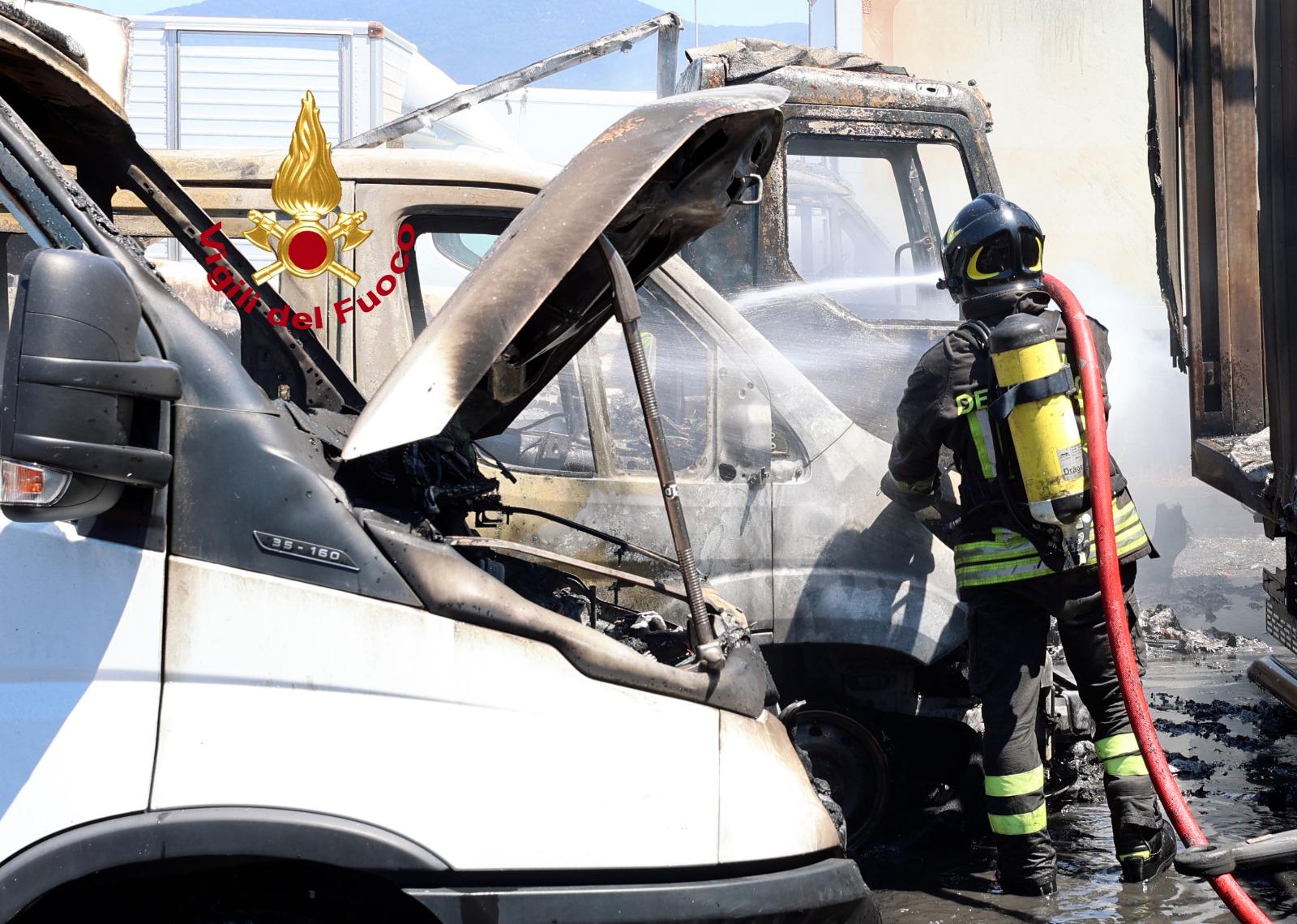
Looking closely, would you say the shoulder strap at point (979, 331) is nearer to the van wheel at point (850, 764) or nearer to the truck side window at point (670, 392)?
the truck side window at point (670, 392)

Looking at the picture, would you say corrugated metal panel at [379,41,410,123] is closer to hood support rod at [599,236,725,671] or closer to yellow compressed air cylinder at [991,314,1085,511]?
yellow compressed air cylinder at [991,314,1085,511]

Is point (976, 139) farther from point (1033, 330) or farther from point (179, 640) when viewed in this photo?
point (179, 640)

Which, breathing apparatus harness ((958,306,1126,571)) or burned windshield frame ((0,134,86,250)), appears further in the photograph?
breathing apparatus harness ((958,306,1126,571))

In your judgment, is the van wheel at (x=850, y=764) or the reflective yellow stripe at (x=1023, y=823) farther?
the van wheel at (x=850, y=764)

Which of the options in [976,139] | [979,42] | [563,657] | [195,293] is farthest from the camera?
[979,42]

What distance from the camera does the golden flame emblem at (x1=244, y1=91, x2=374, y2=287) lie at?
4.07 m

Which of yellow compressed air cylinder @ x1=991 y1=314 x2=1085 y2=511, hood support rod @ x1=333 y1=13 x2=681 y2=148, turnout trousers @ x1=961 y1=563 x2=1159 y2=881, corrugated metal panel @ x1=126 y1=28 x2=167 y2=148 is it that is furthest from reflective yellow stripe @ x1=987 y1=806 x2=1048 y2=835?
corrugated metal panel @ x1=126 y1=28 x2=167 y2=148

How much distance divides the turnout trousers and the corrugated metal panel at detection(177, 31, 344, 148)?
6.28 metres

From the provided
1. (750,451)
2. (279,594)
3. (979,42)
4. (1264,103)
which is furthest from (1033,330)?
(979,42)

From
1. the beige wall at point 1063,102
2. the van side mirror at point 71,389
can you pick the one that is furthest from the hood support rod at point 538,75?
the beige wall at point 1063,102

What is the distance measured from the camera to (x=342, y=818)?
6.66ft

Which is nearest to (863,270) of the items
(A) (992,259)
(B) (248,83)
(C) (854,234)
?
(C) (854,234)

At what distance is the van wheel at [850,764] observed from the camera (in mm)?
4066

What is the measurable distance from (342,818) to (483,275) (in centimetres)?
95
